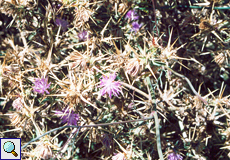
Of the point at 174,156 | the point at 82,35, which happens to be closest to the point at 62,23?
the point at 82,35

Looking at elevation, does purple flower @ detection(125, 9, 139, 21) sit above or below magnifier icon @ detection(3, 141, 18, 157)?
above

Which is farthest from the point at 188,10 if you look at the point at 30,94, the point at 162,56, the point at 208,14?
the point at 30,94

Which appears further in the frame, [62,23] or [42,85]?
[62,23]

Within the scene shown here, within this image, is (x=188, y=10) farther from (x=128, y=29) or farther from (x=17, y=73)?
(x=17, y=73)

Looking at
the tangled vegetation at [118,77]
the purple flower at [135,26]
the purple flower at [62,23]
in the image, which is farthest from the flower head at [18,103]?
the purple flower at [135,26]

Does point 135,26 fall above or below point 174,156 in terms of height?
above

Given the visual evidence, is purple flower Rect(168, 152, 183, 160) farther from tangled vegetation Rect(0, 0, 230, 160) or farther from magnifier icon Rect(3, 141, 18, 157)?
magnifier icon Rect(3, 141, 18, 157)

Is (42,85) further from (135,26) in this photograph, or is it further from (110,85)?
(135,26)

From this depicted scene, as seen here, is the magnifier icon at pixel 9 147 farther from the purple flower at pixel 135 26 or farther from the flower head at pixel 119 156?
the purple flower at pixel 135 26

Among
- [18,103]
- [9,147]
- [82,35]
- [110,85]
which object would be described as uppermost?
[82,35]

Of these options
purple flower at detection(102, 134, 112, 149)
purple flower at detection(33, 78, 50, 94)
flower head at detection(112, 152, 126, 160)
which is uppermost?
purple flower at detection(33, 78, 50, 94)

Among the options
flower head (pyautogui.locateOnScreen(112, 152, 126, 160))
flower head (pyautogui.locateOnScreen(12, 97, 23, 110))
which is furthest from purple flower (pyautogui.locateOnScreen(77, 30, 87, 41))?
flower head (pyautogui.locateOnScreen(112, 152, 126, 160))
